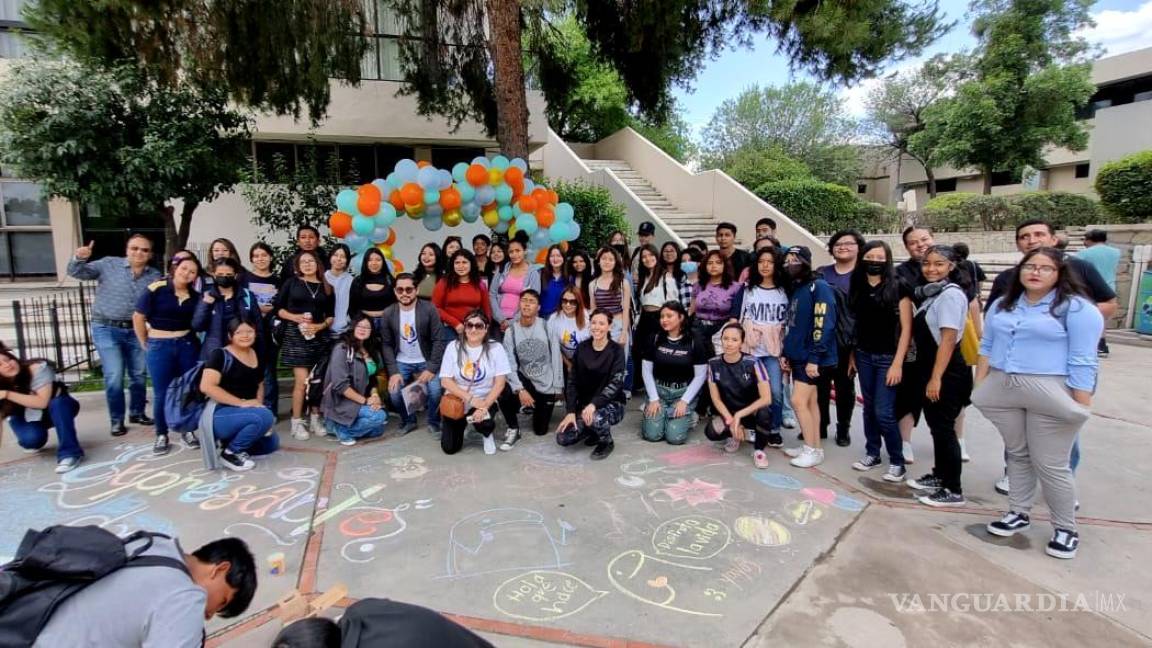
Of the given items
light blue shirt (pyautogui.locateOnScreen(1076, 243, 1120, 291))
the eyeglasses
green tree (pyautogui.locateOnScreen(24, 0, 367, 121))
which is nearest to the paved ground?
the eyeglasses

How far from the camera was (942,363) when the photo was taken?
11.8ft

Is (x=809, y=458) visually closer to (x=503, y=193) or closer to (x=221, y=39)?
(x=503, y=193)

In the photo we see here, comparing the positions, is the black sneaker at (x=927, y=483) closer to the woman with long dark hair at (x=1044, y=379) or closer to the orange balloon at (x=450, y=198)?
the woman with long dark hair at (x=1044, y=379)

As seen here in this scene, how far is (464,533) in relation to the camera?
132 inches

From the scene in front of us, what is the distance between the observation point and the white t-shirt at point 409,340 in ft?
16.7

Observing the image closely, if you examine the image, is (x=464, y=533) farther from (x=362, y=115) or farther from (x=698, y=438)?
(x=362, y=115)

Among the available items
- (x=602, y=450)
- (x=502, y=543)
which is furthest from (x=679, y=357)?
(x=502, y=543)

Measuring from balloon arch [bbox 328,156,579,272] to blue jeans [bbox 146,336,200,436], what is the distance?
1.73 metres

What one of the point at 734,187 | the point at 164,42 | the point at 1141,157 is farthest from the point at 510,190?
the point at 1141,157

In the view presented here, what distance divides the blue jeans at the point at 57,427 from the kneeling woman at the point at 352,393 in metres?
1.72

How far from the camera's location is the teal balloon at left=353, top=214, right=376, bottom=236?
20.1 ft

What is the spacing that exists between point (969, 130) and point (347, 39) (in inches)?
831


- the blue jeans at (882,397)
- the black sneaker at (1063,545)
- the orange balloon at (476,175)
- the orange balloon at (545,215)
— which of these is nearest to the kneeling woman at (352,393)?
the orange balloon at (476,175)

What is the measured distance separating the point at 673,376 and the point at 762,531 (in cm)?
178
